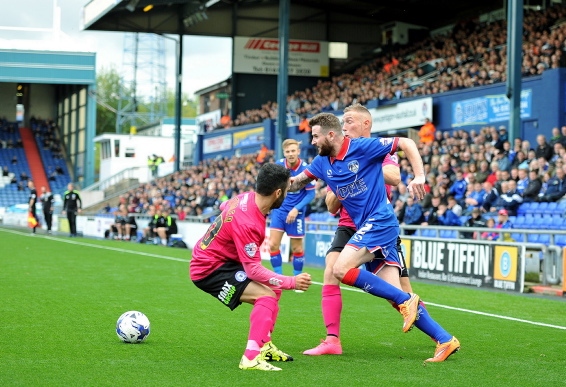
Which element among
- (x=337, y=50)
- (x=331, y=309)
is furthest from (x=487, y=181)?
(x=337, y=50)

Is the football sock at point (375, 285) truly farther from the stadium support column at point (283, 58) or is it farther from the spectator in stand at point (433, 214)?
the stadium support column at point (283, 58)

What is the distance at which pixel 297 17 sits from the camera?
4744 cm

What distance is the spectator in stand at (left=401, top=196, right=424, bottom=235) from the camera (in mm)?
19031

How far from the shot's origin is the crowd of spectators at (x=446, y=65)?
84.7 ft

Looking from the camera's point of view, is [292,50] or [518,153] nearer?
[518,153]

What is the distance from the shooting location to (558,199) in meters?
16.8

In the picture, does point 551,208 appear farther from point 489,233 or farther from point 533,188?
point 489,233

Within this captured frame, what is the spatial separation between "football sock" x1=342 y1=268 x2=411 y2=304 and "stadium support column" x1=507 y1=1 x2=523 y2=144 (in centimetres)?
1541

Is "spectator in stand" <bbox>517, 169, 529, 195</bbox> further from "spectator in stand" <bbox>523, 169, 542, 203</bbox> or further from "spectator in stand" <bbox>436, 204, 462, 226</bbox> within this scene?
"spectator in stand" <bbox>436, 204, 462, 226</bbox>

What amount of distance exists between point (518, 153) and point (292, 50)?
28.8 m

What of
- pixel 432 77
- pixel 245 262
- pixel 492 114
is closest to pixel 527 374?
pixel 245 262

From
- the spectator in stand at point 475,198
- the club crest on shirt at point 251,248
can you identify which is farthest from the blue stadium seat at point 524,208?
the club crest on shirt at point 251,248

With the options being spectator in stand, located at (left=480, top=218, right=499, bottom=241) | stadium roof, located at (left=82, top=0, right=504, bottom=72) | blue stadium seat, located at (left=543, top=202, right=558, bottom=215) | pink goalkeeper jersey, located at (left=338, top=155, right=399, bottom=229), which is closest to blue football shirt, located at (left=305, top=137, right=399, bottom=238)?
pink goalkeeper jersey, located at (left=338, top=155, right=399, bottom=229)

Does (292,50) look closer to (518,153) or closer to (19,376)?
(518,153)
